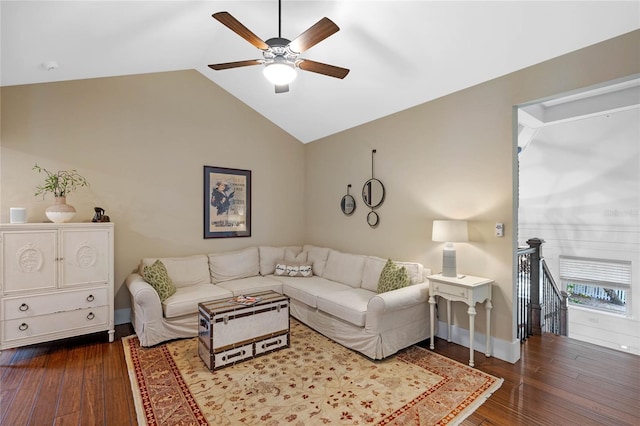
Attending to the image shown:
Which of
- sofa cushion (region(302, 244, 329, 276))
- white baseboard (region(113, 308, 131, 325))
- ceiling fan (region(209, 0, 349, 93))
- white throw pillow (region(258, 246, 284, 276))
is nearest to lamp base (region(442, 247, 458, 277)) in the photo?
sofa cushion (region(302, 244, 329, 276))

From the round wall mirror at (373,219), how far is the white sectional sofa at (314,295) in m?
0.52

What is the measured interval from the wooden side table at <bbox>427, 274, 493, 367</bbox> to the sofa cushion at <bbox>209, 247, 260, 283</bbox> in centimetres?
269

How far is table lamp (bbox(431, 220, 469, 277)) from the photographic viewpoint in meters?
3.10

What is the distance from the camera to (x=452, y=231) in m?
3.11

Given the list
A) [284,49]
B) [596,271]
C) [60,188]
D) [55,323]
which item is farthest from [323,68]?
[596,271]

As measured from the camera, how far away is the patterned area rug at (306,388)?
2.15 meters

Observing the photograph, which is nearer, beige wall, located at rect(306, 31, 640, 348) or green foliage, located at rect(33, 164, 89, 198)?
beige wall, located at rect(306, 31, 640, 348)

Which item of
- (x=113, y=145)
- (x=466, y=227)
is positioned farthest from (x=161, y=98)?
(x=466, y=227)

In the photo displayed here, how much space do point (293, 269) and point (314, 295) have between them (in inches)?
40.0

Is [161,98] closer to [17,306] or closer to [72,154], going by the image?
[72,154]

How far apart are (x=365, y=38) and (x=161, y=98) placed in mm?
2959

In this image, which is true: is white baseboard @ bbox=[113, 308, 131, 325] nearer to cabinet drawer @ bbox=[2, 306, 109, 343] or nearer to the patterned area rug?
cabinet drawer @ bbox=[2, 306, 109, 343]

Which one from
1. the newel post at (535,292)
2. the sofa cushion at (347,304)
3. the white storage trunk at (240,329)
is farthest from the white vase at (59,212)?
the newel post at (535,292)

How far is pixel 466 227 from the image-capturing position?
3.15 meters
